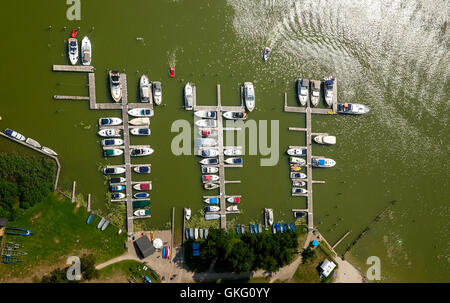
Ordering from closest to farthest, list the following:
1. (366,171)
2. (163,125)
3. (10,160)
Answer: (10,160) < (163,125) < (366,171)

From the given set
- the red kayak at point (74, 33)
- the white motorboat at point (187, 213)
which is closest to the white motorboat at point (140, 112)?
the red kayak at point (74, 33)

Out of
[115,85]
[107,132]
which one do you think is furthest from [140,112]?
[107,132]

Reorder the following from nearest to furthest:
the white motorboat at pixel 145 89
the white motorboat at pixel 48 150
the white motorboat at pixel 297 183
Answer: the white motorboat at pixel 48 150
the white motorboat at pixel 145 89
the white motorboat at pixel 297 183

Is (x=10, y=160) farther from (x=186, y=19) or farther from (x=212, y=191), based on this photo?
(x=186, y=19)

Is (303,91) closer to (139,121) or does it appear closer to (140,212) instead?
(139,121)

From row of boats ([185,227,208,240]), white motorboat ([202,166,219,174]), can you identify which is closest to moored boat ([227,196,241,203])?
white motorboat ([202,166,219,174])

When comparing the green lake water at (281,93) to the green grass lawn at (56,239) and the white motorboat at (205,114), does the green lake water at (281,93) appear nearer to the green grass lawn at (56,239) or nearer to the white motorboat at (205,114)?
the white motorboat at (205,114)

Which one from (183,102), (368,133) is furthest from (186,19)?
(368,133)
